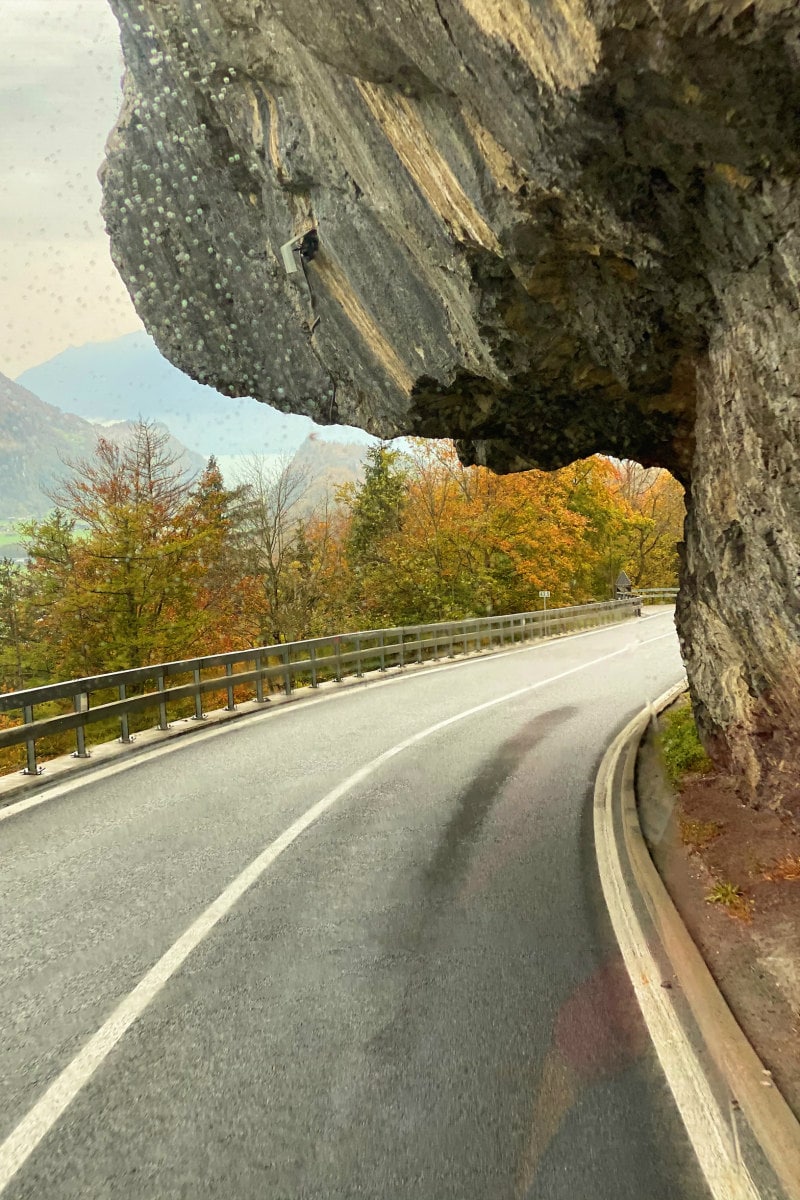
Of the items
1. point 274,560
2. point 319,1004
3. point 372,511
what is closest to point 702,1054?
point 319,1004

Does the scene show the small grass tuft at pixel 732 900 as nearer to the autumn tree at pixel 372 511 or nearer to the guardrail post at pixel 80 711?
the guardrail post at pixel 80 711

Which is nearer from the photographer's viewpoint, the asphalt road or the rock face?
the asphalt road

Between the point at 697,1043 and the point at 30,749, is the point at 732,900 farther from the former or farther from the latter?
the point at 30,749

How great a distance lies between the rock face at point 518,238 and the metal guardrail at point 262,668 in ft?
15.3

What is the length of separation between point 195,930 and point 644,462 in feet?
31.9

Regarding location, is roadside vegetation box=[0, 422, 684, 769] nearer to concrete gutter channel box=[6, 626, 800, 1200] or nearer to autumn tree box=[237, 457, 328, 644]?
autumn tree box=[237, 457, 328, 644]

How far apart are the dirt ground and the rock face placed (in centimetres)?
60

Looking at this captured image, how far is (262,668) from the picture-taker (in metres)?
14.6

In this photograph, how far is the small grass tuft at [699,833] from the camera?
6.79 meters

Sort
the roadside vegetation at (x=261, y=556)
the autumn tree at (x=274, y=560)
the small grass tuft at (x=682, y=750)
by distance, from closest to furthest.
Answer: the small grass tuft at (x=682, y=750) → the roadside vegetation at (x=261, y=556) → the autumn tree at (x=274, y=560)

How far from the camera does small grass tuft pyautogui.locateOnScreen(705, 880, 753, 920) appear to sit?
5.33 meters

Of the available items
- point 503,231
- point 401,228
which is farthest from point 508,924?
point 401,228

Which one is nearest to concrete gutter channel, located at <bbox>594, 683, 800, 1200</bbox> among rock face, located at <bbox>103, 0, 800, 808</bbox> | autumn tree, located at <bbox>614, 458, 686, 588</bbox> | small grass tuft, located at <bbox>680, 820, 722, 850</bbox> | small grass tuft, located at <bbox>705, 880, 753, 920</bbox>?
small grass tuft, located at <bbox>705, 880, 753, 920</bbox>

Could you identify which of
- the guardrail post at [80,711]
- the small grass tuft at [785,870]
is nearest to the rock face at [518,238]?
the small grass tuft at [785,870]
